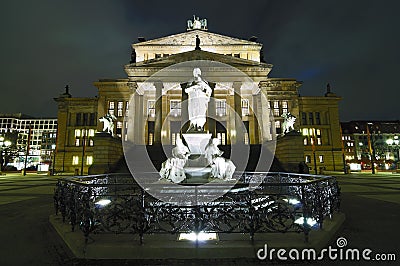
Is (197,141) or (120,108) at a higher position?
(120,108)

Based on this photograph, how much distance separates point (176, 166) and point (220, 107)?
128 ft

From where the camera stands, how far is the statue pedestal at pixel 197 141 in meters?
10.6

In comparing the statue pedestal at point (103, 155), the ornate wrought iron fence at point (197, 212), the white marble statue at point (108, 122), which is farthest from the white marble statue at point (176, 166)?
the white marble statue at point (108, 122)

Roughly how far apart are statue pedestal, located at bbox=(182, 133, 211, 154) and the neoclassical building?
931 inches

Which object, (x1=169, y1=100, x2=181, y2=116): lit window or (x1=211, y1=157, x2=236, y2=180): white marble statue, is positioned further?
(x1=169, y1=100, x2=181, y2=116): lit window

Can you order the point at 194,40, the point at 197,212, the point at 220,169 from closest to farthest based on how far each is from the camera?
the point at 197,212
the point at 220,169
the point at 194,40

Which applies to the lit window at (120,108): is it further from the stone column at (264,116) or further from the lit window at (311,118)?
the lit window at (311,118)

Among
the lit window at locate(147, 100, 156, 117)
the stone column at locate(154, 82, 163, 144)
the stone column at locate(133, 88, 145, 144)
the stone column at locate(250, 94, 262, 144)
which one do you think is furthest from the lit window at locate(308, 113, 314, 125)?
the stone column at locate(133, 88, 145, 144)

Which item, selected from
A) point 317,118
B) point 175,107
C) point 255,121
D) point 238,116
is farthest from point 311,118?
point 175,107

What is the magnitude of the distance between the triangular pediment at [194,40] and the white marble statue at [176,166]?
1842 inches

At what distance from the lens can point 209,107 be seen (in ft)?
140

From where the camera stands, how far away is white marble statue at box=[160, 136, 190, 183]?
916cm

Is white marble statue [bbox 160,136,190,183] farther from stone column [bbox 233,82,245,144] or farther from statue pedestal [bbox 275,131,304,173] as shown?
stone column [bbox 233,82,245,144]

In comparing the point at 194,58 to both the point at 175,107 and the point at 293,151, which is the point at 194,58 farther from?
the point at 293,151
